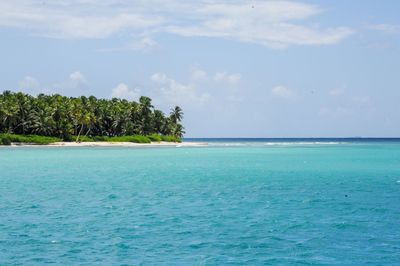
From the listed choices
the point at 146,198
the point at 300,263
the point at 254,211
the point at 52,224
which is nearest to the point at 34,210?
the point at 52,224

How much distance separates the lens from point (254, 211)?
26.4m

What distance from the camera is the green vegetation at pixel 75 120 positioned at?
11557 cm

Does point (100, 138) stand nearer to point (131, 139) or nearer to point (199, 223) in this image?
point (131, 139)

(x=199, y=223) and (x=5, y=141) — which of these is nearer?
(x=199, y=223)

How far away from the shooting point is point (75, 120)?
12194 cm

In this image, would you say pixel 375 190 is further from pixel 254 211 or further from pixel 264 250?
pixel 264 250

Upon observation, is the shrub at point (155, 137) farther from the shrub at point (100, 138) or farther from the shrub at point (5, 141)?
the shrub at point (5, 141)

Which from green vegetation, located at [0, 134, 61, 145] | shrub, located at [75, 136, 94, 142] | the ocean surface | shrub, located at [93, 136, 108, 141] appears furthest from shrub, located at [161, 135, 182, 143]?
the ocean surface

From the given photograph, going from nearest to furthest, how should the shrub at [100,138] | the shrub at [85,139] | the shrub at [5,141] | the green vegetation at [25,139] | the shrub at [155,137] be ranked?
the shrub at [5,141], the green vegetation at [25,139], the shrub at [85,139], the shrub at [100,138], the shrub at [155,137]

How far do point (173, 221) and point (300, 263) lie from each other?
8.17 meters

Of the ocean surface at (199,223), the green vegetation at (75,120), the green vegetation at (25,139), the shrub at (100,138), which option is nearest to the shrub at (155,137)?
the green vegetation at (75,120)

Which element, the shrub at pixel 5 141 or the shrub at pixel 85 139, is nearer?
the shrub at pixel 5 141

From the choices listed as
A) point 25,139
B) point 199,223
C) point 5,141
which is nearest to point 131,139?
point 25,139

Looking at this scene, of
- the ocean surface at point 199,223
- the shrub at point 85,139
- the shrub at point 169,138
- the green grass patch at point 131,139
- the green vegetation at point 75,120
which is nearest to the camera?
the ocean surface at point 199,223
